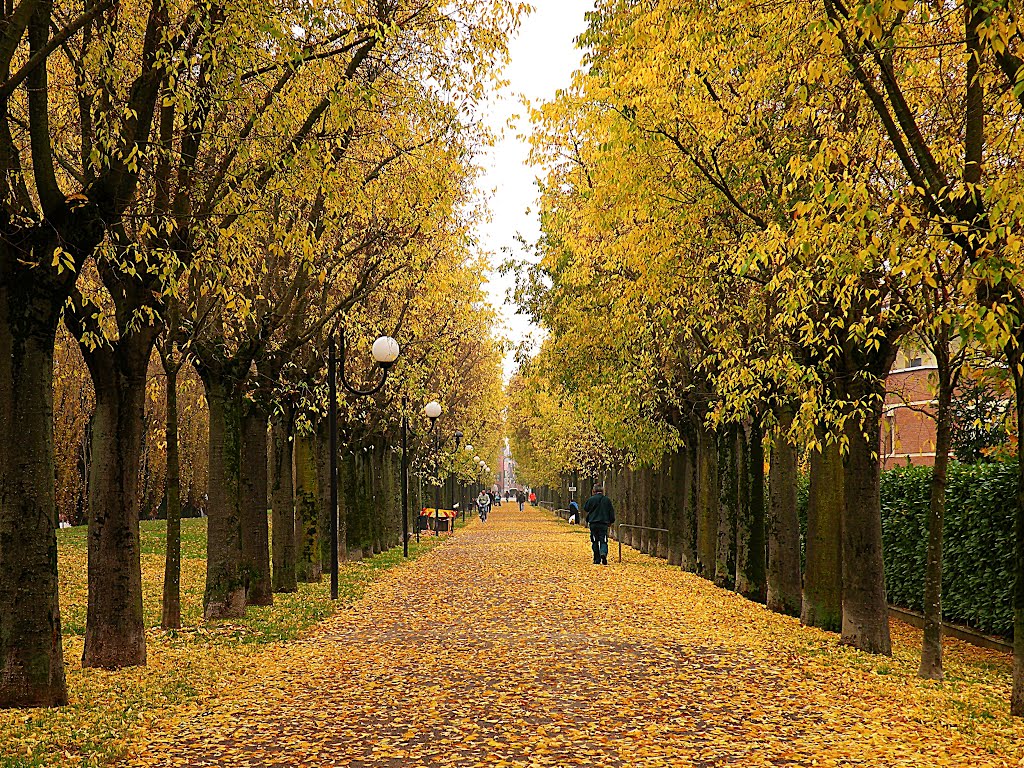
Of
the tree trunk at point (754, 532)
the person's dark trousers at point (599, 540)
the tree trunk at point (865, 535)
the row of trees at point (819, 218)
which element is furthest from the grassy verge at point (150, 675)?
the person's dark trousers at point (599, 540)

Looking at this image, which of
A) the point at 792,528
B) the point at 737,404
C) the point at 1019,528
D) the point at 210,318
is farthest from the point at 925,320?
the point at 210,318

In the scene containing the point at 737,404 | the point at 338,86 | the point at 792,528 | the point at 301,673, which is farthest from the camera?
the point at 792,528

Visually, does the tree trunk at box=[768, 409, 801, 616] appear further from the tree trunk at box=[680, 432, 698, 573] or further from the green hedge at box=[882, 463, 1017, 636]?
the tree trunk at box=[680, 432, 698, 573]

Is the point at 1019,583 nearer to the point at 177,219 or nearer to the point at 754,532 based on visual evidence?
the point at 177,219

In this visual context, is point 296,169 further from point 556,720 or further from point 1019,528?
point 1019,528

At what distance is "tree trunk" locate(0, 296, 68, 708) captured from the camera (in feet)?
27.2

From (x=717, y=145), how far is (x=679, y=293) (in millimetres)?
3335

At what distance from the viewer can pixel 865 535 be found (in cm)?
1205

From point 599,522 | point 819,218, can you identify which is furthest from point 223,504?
point 599,522

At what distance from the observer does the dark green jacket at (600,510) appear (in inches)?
1118

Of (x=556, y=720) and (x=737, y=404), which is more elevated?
(x=737, y=404)

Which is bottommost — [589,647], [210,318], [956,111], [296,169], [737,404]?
[589,647]

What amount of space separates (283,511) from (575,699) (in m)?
12.0

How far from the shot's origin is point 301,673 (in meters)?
11.0
